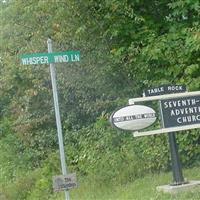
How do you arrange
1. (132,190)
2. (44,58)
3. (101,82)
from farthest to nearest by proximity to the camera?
(101,82) < (132,190) < (44,58)

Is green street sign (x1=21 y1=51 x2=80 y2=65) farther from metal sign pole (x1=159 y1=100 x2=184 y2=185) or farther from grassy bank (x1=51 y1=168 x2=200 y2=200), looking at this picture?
grassy bank (x1=51 y1=168 x2=200 y2=200)

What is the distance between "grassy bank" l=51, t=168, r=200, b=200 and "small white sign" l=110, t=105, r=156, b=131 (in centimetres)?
105

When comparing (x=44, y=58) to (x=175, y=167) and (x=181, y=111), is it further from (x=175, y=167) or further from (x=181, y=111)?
(x=175, y=167)

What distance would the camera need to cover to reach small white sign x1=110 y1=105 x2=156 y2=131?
8.25 metres

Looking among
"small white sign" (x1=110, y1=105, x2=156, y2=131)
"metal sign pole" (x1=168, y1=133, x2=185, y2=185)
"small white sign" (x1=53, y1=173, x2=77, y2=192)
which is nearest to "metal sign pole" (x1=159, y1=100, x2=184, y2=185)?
"metal sign pole" (x1=168, y1=133, x2=185, y2=185)

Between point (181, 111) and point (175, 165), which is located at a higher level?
point (181, 111)

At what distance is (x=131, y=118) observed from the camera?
8.28m

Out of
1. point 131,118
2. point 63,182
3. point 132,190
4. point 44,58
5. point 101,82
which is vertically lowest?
point 132,190

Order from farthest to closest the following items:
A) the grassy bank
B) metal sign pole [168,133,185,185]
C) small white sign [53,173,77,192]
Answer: metal sign pole [168,133,185,185] → the grassy bank → small white sign [53,173,77,192]

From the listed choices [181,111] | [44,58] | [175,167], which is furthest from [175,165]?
[44,58]

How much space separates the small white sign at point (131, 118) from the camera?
8250mm

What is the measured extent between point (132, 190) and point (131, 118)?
4.66 feet

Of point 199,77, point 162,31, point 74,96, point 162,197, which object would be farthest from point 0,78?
point 162,197

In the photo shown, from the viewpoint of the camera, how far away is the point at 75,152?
12.4 m
